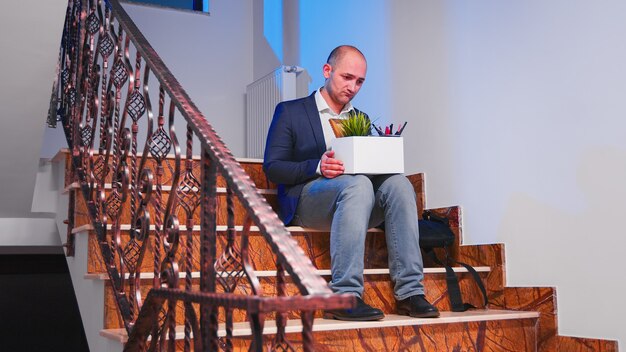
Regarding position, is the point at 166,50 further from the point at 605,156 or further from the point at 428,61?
the point at 605,156

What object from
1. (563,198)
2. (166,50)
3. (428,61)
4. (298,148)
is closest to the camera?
(563,198)

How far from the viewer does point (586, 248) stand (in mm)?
2615

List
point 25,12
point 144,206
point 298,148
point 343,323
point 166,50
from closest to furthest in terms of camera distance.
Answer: point 144,206
point 343,323
point 25,12
point 298,148
point 166,50

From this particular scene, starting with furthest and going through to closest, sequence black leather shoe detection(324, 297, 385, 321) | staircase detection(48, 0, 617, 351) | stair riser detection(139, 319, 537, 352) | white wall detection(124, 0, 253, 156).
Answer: white wall detection(124, 0, 253, 156) → black leather shoe detection(324, 297, 385, 321) → stair riser detection(139, 319, 537, 352) → staircase detection(48, 0, 617, 351)

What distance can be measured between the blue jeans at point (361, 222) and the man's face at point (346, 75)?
1.19 ft

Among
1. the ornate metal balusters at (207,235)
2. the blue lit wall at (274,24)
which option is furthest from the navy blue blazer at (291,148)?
the blue lit wall at (274,24)

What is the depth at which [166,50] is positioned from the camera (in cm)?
497

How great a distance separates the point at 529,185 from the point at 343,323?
98cm

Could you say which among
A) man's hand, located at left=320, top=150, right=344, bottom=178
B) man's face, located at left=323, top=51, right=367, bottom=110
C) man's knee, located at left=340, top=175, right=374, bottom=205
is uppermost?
man's face, located at left=323, top=51, right=367, bottom=110

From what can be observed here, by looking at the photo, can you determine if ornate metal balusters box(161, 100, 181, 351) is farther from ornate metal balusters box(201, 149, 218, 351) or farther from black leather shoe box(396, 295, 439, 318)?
black leather shoe box(396, 295, 439, 318)

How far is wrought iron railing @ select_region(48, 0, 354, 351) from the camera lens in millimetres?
1368

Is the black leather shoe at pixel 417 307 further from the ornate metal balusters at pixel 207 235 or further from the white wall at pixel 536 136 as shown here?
the ornate metal balusters at pixel 207 235

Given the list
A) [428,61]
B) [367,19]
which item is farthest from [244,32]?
[428,61]

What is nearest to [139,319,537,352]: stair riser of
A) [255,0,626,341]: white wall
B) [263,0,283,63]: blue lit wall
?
[255,0,626,341]: white wall
